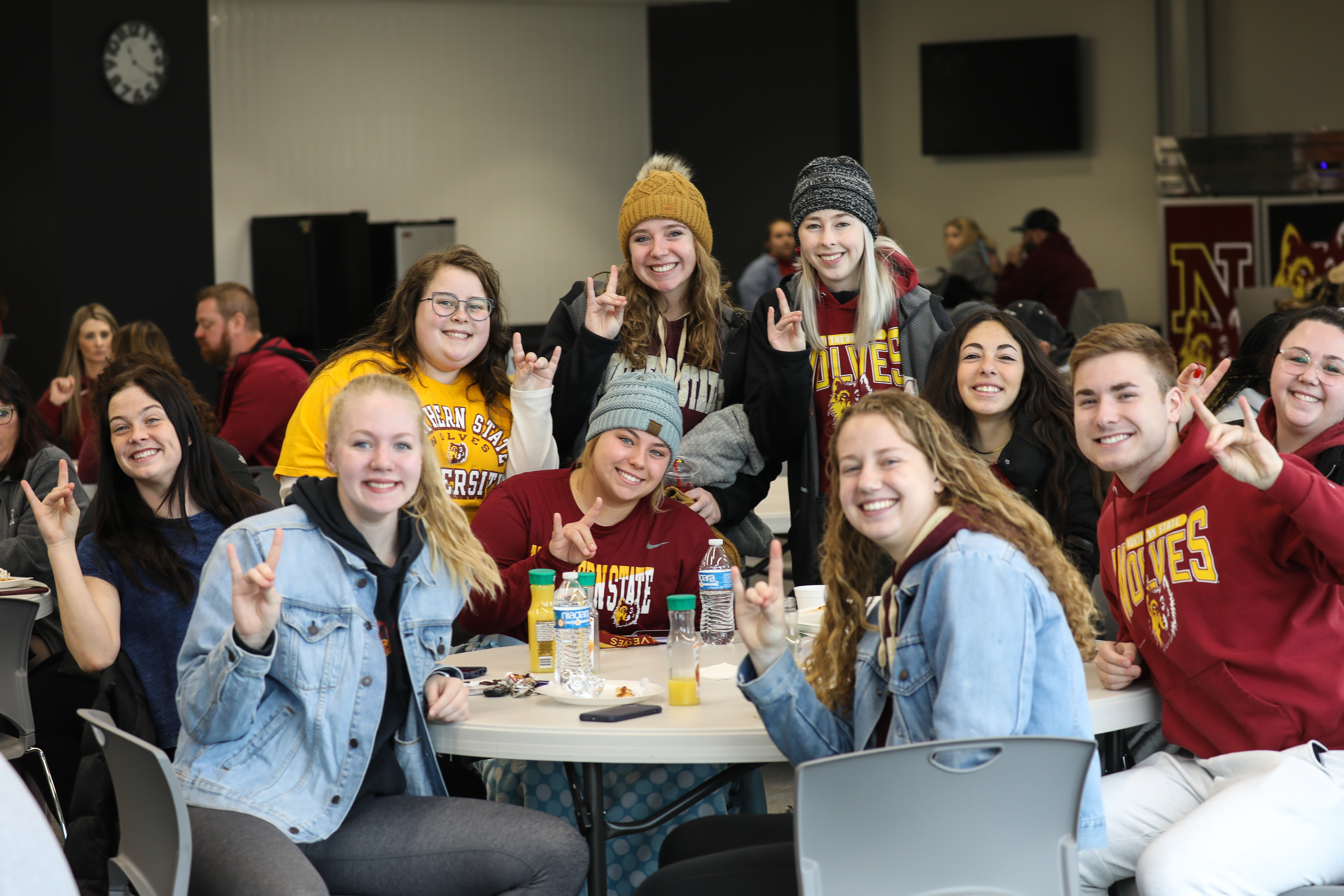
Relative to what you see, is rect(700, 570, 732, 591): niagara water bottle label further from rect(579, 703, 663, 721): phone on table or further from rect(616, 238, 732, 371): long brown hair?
rect(616, 238, 732, 371): long brown hair

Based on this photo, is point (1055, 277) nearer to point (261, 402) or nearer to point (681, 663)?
point (261, 402)

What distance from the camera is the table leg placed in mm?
2348

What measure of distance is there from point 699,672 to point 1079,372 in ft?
3.04

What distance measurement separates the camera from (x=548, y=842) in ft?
7.43

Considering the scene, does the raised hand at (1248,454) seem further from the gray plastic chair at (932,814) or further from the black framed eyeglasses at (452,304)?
the black framed eyeglasses at (452,304)

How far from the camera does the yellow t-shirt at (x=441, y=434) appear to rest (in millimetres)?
3355

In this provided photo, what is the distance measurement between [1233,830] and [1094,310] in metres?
7.69

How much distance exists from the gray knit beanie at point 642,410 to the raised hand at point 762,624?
946 mm

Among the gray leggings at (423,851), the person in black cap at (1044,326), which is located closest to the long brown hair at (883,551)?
the gray leggings at (423,851)

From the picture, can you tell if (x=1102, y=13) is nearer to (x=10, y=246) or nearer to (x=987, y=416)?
(x=10, y=246)

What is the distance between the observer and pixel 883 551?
2.36 meters

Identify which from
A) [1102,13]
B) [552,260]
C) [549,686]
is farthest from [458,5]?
[549,686]

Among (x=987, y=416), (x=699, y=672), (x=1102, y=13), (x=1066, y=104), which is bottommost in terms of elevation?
(x=699, y=672)

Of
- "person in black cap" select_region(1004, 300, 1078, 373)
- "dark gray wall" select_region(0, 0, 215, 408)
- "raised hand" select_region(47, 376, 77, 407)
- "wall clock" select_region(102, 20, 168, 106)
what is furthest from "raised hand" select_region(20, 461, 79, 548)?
"wall clock" select_region(102, 20, 168, 106)
